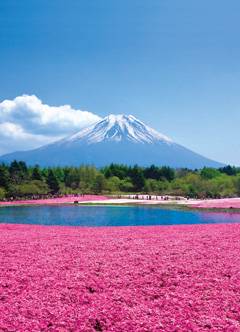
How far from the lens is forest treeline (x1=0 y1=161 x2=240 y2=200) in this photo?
86.4 m

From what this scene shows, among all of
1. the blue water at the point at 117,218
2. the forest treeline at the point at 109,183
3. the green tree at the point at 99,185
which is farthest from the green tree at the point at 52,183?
the blue water at the point at 117,218

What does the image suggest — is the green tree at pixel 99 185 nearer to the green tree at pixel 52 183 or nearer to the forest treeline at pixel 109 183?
the forest treeline at pixel 109 183

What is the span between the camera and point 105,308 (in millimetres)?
9508

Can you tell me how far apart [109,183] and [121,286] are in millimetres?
90193

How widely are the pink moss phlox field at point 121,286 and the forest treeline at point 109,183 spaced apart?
69.4 metres

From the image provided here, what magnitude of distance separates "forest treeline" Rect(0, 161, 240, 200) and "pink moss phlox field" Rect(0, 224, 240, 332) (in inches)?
2731

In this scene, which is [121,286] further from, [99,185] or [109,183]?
[109,183]

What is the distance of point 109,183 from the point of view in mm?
101312

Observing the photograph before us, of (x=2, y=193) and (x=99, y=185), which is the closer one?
(x=2, y=193)

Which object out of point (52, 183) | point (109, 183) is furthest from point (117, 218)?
point (109, 183)

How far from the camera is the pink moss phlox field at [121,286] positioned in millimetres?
8797

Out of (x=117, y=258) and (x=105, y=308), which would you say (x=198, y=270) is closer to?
(x=117, y=258)

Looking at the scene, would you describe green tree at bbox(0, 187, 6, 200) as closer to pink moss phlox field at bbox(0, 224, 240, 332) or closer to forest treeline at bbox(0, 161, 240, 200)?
forest treeline at bbox(0, 161, 240, 200)

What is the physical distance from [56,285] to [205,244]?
7.69 metres
